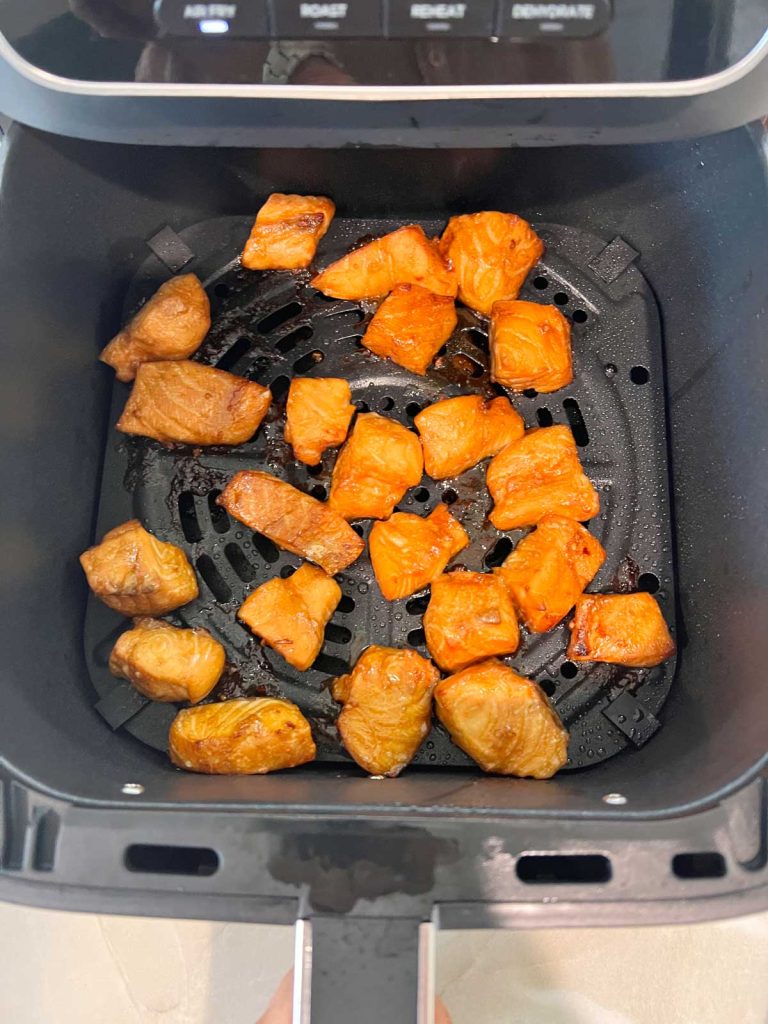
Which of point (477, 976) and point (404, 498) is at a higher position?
point (404, 498)

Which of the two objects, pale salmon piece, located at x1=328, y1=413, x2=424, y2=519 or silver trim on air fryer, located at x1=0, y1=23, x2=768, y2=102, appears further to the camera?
pale salmon piece, located at x1=328, y1=413, x2=424, y2=519

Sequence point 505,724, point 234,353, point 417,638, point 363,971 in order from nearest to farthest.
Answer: point 363,971
point 505,724
point 417,638
point 234,353

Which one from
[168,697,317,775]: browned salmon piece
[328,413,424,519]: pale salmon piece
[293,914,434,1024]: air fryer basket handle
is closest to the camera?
[293,914,434,1024]: air fryer basket handle

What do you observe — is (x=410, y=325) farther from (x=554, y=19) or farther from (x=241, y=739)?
(x=241, y=739)

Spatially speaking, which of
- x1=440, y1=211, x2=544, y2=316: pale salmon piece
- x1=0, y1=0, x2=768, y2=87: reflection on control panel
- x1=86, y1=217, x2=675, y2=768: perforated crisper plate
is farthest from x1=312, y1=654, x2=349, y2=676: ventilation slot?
x1=0, y1=0, x2=768, y2=87: reflection on control panel

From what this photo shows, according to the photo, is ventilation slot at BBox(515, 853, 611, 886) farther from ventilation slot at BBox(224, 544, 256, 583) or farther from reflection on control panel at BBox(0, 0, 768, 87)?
reflection on control panel at BBox(0, 0, 768, 87)

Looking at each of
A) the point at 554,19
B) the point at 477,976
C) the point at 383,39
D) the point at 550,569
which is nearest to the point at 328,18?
the point at 383,39

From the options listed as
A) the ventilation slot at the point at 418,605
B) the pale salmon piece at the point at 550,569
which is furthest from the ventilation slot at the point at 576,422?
the ventilation slot at the point at 418,605
